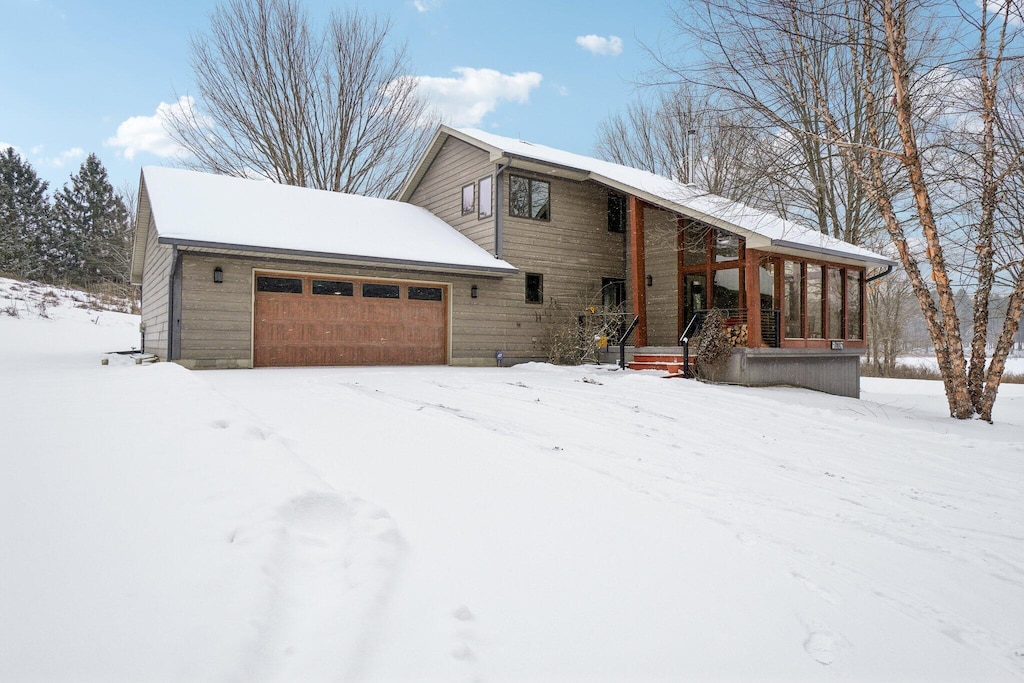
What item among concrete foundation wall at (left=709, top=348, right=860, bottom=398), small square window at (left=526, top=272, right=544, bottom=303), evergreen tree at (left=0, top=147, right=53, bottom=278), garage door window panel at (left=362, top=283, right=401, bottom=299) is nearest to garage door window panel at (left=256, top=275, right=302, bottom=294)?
garage door window panel at (left=362, top=283, right=401, bottom=299)

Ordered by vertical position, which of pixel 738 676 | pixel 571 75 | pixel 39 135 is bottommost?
pixel 738 676

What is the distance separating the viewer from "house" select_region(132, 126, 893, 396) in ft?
33.9

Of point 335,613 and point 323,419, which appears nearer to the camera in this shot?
point 335,613

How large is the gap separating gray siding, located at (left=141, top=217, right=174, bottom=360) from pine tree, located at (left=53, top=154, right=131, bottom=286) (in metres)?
21.0

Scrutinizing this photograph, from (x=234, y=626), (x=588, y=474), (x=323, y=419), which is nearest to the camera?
(x=234, y=626)

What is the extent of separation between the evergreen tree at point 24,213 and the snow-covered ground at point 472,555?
104ft

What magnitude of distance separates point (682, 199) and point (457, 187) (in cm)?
659

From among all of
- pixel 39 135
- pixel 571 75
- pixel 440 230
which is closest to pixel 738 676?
pixel 440 230

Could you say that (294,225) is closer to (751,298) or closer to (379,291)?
(379,291)

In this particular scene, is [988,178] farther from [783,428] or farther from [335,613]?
[335,613]

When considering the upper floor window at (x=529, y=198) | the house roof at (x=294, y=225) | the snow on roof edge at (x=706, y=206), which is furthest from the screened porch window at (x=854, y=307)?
the house roof at (x=294, y=225)

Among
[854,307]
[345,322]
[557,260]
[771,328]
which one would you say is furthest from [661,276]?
[345,322]

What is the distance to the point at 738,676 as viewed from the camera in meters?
1.79

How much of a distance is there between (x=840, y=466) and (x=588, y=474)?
2.27 meters
